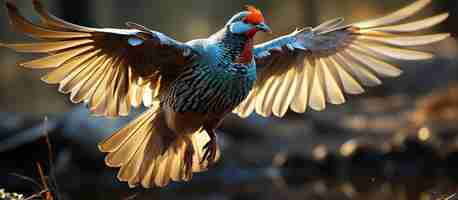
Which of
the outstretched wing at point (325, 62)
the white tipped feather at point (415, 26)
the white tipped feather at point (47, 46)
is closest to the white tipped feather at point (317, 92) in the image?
the outstretched wing at point (325, 62)

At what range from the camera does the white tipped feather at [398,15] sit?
212 inches

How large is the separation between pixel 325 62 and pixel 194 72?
4.13 ft

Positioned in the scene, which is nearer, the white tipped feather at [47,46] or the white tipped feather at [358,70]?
the white tipped feather at [47,46]

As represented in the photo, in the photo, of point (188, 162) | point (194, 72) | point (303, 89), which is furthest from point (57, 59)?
point (303, 89)

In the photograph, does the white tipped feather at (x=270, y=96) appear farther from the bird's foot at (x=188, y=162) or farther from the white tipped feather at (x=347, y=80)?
the bird's foot at (x=188, y=162)

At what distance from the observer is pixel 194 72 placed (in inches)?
220

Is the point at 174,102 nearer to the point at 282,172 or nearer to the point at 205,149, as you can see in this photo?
the point at 205,149

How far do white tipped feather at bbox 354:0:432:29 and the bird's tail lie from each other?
1310 millimetres

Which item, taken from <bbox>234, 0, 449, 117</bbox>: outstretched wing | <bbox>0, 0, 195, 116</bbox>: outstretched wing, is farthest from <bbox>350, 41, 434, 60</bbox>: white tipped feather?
<bbox>0, 0, 195, 116</bbox>: outstretched wing

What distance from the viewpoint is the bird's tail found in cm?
594

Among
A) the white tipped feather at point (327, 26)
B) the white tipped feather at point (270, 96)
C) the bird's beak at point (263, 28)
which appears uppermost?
the bird's beak at point (263, 28)

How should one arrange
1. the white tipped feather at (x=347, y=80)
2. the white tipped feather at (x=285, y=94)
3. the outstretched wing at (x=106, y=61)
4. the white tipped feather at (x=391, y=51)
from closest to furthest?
the outstretched wing at (x=106, y=61), the white tipped feather at (x=391, y=51), the white tipped feather at (x=347, y=80), the white tipped feather at (x=285, y=94)

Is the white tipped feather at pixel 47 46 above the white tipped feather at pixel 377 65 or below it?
above

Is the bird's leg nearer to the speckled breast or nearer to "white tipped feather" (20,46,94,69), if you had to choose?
the speckled breast
